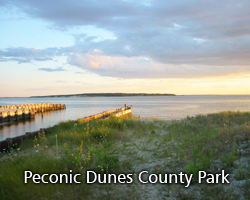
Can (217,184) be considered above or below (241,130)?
below

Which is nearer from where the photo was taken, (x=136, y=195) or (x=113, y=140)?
(x=136, y=195)

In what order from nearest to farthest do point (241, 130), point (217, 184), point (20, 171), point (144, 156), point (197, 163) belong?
point (217, 184) → point (20, 171) → point (197, 163) → point (144, 156) → point (241, 130)

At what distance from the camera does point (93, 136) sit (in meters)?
11.3

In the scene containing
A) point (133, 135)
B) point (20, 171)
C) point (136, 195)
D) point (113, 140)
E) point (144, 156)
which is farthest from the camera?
point (133, 135)

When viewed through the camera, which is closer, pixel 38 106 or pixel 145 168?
pixel 145 168

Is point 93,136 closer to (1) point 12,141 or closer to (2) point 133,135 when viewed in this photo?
(2) point 133,135

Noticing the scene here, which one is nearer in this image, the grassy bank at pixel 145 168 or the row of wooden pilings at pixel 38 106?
the grassy bank at pixel 145 168

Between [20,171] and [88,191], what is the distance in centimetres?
203

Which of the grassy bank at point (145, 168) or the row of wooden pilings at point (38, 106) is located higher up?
the grassy bank at point (145, 168)

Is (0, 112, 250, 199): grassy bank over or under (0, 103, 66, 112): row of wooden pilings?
over

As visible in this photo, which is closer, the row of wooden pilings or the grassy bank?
the grassy bank

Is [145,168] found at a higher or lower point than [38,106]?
higher

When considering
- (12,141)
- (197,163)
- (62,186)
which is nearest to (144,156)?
(197,163)

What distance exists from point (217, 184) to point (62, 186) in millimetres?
3649
